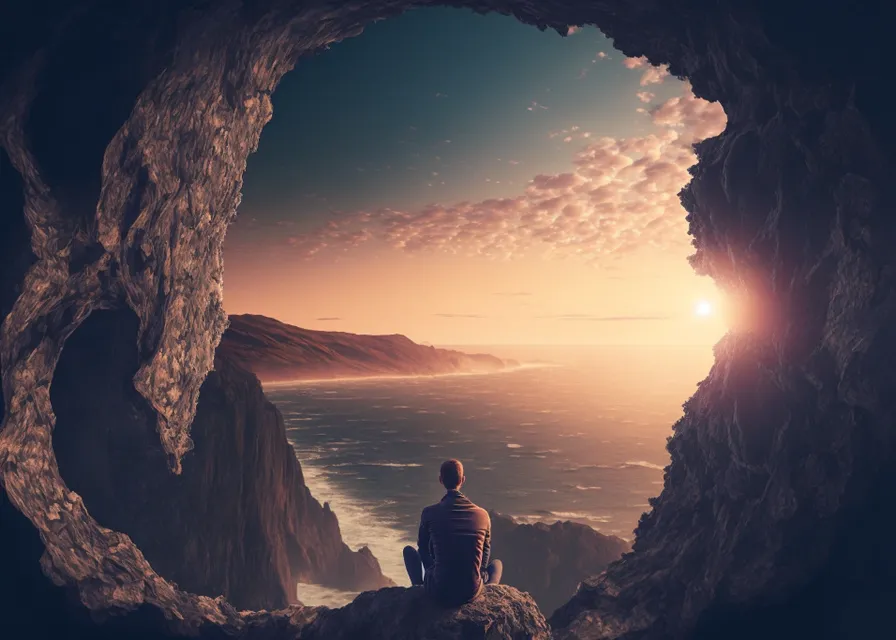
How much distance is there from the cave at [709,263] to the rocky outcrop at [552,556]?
23.3 m

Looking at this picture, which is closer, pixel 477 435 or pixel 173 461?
pixel 173 461

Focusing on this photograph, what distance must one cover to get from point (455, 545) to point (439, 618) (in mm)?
1236

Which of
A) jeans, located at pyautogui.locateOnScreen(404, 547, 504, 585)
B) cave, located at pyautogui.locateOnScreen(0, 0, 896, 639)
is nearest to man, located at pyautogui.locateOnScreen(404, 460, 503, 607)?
jeans, located at pyautogui.locateOnScreen(404, 547, 504, 585)

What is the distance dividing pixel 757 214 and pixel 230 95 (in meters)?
12.3

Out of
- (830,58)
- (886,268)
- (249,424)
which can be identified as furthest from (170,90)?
(249,424)

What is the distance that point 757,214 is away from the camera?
9.26 meters

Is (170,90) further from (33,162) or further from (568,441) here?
(568,441)

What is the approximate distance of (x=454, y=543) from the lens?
679 centimetres

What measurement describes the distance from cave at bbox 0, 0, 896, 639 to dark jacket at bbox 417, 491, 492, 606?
219 cm

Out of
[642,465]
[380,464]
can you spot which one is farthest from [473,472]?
[642,465]

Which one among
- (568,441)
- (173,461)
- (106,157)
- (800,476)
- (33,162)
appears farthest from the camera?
(568,441)

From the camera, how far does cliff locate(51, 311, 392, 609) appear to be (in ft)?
41.0

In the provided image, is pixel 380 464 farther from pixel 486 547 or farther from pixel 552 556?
pixel 486 547

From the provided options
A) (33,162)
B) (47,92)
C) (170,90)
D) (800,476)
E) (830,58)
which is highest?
(830,58)
